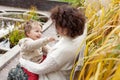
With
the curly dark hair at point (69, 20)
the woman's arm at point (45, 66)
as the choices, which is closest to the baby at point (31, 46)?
the woman's arm at point (45, 66)

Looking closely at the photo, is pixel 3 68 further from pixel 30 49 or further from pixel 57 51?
pixel 57 51

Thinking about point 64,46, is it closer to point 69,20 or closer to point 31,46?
point 69,20

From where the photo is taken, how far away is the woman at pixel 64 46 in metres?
2.19

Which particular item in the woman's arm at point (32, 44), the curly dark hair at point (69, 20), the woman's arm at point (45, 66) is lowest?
the woman's arm at point (45, 66)

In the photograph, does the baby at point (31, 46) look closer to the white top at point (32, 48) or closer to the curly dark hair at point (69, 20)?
the white top at point (32, 48)

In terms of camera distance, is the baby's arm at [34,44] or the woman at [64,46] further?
the baby's arm at [34,44]

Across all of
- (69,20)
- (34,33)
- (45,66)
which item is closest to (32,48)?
(34,33)

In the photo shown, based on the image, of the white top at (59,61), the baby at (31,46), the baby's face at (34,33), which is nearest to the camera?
the white top at (59,61)

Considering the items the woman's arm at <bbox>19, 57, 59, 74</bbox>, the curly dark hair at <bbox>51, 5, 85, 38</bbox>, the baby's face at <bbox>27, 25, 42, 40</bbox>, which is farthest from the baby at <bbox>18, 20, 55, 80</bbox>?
the curly dark hair at <bbox>51, 5, 85, 38</bbox>

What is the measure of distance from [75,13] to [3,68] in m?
2.03

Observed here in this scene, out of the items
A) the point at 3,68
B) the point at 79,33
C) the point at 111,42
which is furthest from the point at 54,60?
the point at 3,68

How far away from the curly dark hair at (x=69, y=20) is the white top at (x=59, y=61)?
71 millimetres

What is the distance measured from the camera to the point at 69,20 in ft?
7.30

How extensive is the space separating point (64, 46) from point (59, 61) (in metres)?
Answer: 0.12
